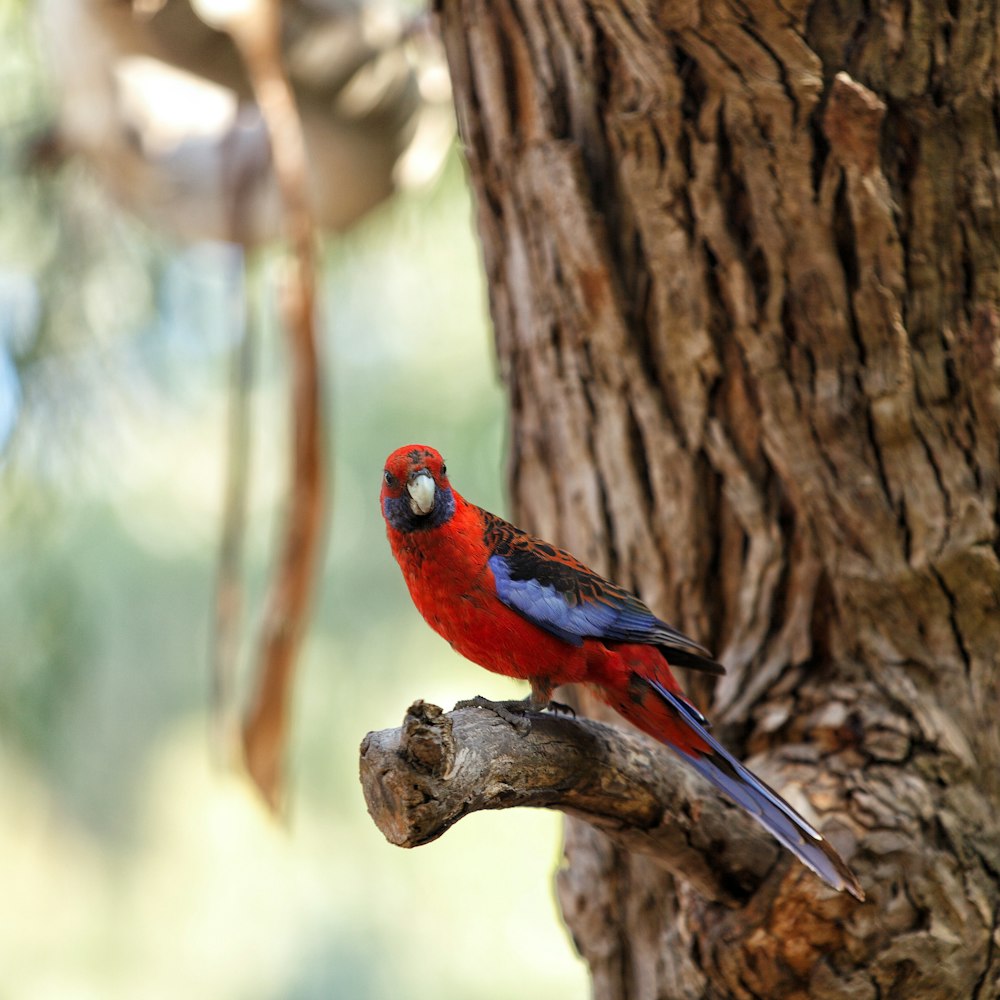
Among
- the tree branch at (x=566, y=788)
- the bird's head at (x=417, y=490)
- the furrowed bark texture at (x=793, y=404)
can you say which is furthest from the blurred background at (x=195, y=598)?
the tree branch at (x=566, y=788)

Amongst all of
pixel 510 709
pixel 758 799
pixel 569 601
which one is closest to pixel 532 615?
pixel 569 601

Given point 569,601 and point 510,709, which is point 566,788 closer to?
point 510,709

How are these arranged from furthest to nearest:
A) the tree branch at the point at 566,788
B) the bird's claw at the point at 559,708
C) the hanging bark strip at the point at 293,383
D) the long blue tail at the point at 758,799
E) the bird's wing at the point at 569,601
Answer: the hanging bark strip at the point at 293,383 < the bird's claw at the point at 559,708 < the bird's wing at the point at 569,601 < the long blue tail at the point at 758,799 < the tree branch at the point at 566,788

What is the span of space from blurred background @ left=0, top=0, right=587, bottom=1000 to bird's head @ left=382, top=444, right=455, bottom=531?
1.82 metres

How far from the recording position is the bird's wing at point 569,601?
2.29m

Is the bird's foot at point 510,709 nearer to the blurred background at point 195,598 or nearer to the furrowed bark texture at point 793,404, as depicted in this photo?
the furrowed bark texture at point 793,404

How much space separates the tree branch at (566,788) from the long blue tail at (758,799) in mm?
90

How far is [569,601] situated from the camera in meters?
→ 2.31

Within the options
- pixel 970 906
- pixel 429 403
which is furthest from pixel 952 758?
pixel 429 403

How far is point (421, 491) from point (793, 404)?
2.98 feet

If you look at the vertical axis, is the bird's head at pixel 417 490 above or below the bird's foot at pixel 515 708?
above

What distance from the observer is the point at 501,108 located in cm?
283

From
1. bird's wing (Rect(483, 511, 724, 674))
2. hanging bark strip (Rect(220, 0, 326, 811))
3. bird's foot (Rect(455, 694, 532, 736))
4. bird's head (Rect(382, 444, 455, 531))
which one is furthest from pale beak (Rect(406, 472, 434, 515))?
hanging bark strip (Rect(220, 0, 326, 811))

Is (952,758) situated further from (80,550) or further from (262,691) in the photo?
(80,550)
